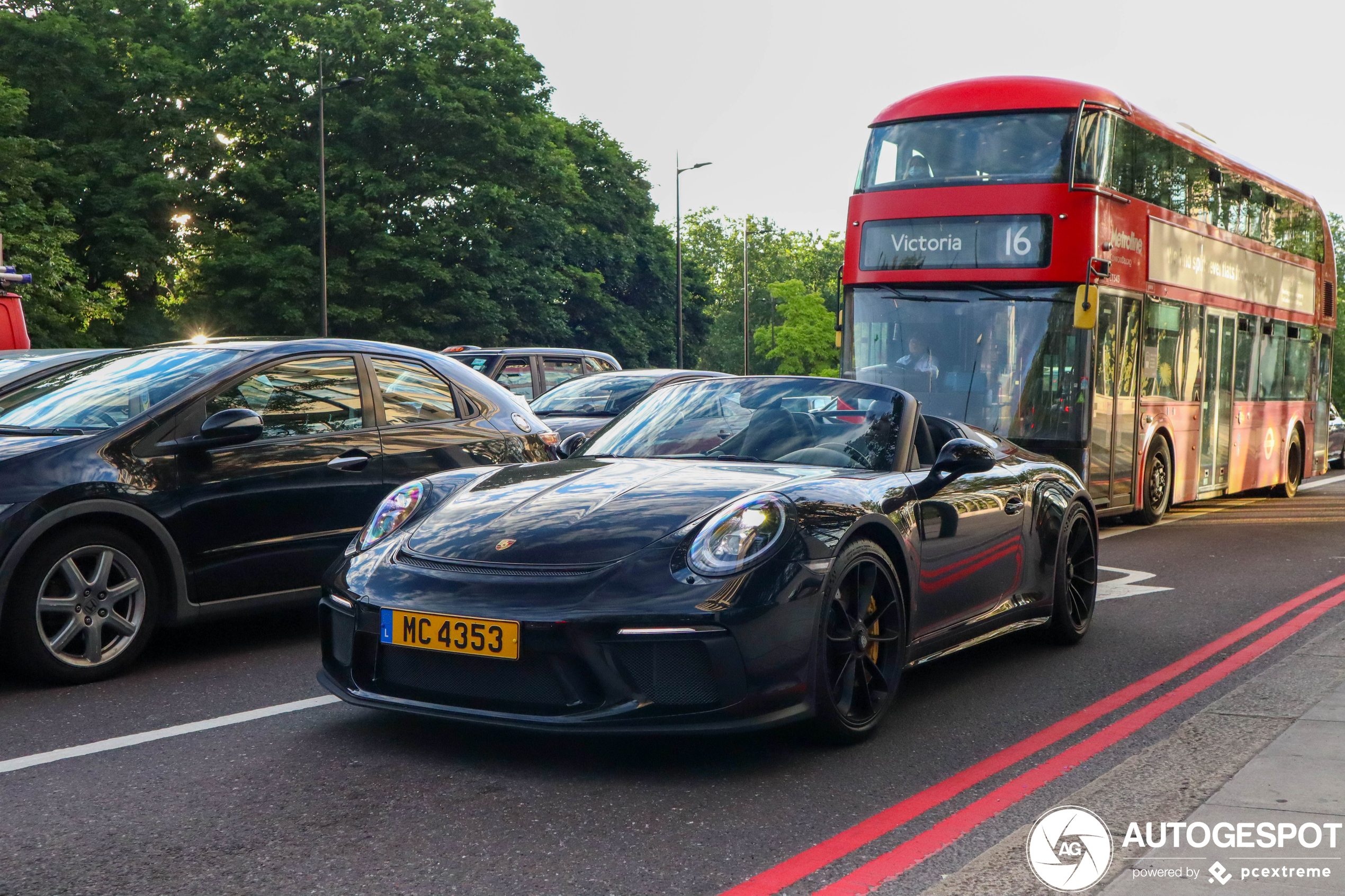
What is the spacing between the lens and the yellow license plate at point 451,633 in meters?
4.26

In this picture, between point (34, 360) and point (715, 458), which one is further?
point (34, 360)

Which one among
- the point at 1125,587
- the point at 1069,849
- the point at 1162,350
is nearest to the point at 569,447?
the point at 1069,849

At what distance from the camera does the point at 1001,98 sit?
12.3 meters

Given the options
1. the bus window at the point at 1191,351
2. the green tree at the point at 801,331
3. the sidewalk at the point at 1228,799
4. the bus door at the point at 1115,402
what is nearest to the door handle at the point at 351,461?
the sidewalk at the point at 1228,799

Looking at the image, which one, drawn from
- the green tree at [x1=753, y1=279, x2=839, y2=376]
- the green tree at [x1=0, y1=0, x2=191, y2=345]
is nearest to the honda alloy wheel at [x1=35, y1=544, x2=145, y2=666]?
the green tree at [x1=0, y1=0, x2=191, y2=345]

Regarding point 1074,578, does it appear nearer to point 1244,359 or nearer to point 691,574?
point 691,574

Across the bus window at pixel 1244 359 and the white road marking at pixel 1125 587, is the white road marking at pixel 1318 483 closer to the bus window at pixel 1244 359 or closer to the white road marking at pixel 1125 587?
the bus window at pixel 1244 359

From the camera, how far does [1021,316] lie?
39.4 ft

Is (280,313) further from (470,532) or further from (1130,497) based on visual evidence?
(470,532)

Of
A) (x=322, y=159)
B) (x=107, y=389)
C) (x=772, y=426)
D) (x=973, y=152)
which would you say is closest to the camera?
(x=772, y=426)

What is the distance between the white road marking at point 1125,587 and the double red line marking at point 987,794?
181 centimetres

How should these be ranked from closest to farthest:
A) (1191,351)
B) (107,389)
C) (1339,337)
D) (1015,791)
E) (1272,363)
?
(1015,791) < (107,389) < (1191,351) < (1272,363) < (1339,337)

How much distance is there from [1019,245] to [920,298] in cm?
95

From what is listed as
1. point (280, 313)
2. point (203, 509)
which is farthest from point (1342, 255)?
point (203, 509)
